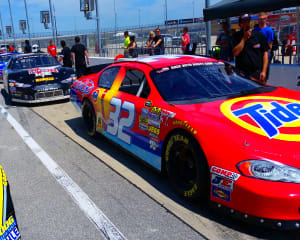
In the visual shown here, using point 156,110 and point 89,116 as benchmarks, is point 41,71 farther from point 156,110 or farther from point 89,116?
point 156,110

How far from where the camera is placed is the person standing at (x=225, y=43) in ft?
27.7

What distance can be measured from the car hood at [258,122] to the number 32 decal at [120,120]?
85cm

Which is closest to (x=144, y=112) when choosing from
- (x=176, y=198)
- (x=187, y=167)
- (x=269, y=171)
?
(x=187, y=167)

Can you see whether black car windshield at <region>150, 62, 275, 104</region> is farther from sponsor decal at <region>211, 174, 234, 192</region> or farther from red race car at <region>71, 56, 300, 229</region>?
sponsor decal at <region>211, 174, 234, 192</region>

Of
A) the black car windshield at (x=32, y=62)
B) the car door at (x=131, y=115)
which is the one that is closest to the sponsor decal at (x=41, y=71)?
the black car windshield at (x=32, y=62)

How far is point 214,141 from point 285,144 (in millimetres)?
564

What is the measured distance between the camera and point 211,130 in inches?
115

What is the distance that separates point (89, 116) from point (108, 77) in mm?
875

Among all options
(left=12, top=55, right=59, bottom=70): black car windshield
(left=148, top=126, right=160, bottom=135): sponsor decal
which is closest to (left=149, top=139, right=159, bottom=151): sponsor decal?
(left=148, top=126, right=160, bottom=135): sponsor decal

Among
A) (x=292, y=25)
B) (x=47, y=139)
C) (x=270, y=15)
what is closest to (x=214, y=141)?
(x=47, y=139)

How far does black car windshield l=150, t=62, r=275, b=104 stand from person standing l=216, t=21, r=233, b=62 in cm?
442

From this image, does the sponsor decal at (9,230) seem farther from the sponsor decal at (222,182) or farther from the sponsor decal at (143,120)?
the sponsor decal at (143,120)

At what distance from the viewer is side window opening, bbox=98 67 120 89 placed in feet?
16.6

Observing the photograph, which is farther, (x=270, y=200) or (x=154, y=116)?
(x=154, y=116)
